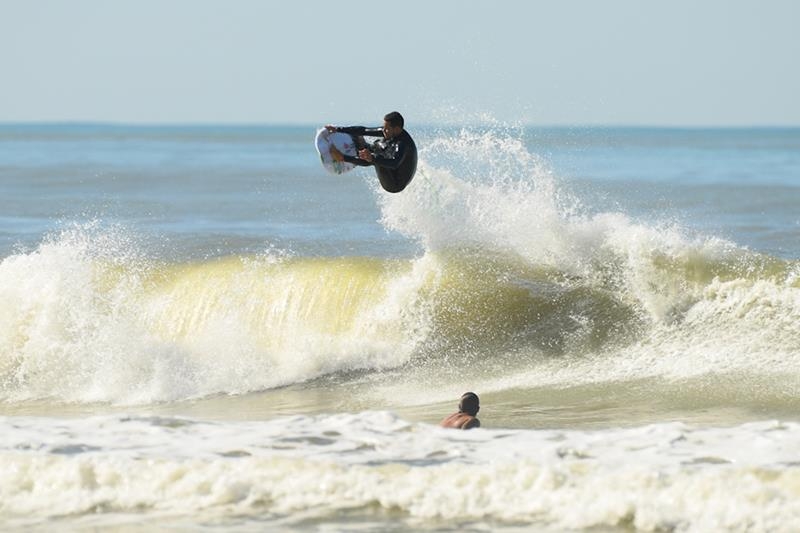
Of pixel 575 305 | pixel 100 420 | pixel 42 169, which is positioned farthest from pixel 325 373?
pixel 42 169

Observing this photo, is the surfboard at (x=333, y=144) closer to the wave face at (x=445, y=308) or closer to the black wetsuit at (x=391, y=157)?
the black wetsuit at (x=391, y=157)

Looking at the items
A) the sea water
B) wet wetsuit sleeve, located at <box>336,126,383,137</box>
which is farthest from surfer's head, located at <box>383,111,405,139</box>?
the sea water

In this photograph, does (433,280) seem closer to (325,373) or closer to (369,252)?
(325,373)

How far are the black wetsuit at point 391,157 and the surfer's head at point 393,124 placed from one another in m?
0.04

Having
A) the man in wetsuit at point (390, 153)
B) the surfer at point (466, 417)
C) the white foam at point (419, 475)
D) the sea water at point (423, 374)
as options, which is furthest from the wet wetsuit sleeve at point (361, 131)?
the white foam at point (419, 475)

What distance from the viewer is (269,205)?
105 ft

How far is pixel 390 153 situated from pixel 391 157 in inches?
2.0

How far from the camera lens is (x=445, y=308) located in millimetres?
14906

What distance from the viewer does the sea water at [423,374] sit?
794 centimetres

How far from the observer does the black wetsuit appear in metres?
11.0

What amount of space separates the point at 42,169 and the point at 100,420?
45730 mm

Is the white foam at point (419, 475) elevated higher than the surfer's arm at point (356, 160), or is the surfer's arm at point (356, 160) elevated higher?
the surfer's arm at point (356, 160)

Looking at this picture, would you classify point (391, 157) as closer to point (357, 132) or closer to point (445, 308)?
point (357, 132)

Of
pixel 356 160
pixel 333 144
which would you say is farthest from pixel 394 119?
pixel 333 144
